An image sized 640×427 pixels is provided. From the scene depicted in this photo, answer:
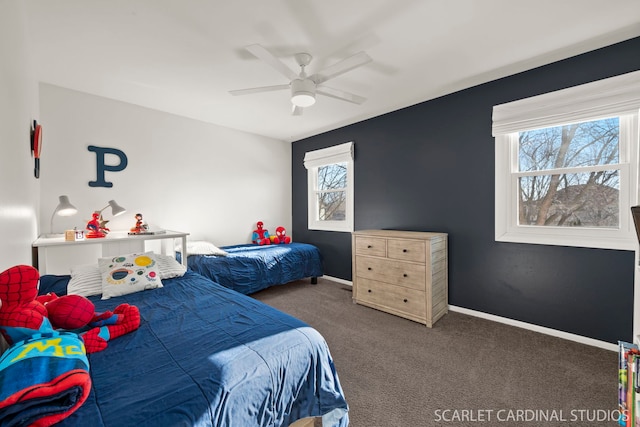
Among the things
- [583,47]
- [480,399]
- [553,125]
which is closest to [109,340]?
[480,399]

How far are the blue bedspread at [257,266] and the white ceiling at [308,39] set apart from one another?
185 centimetres

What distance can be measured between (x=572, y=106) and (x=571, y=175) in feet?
1.84

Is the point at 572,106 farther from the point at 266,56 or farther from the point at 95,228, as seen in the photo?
the point at 95,228

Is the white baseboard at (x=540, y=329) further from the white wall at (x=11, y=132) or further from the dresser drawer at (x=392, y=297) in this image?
the white wall at (x=11, y=132)

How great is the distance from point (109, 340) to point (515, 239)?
306 centimetres

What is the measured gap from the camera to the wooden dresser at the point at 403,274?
260 centimetres

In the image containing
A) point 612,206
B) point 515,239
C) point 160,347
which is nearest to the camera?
point 160,347

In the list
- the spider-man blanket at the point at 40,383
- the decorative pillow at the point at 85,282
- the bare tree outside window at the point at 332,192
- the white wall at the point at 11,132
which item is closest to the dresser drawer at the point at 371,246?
the bare tree outside window at the point at 332,192

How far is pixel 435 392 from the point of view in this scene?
1651 mm

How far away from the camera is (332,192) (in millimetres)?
4254

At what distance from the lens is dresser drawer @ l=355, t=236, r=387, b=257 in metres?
2.94

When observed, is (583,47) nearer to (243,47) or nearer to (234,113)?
(243,47)

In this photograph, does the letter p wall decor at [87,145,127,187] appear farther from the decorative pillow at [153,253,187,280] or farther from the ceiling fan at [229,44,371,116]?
the ceiling fan at [229,44,371,116]

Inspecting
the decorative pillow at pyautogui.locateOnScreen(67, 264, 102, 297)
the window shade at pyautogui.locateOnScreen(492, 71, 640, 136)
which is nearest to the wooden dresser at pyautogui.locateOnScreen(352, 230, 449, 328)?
the window shade at pyautogui.locateOnScreen(492, 71, 640, 136)
